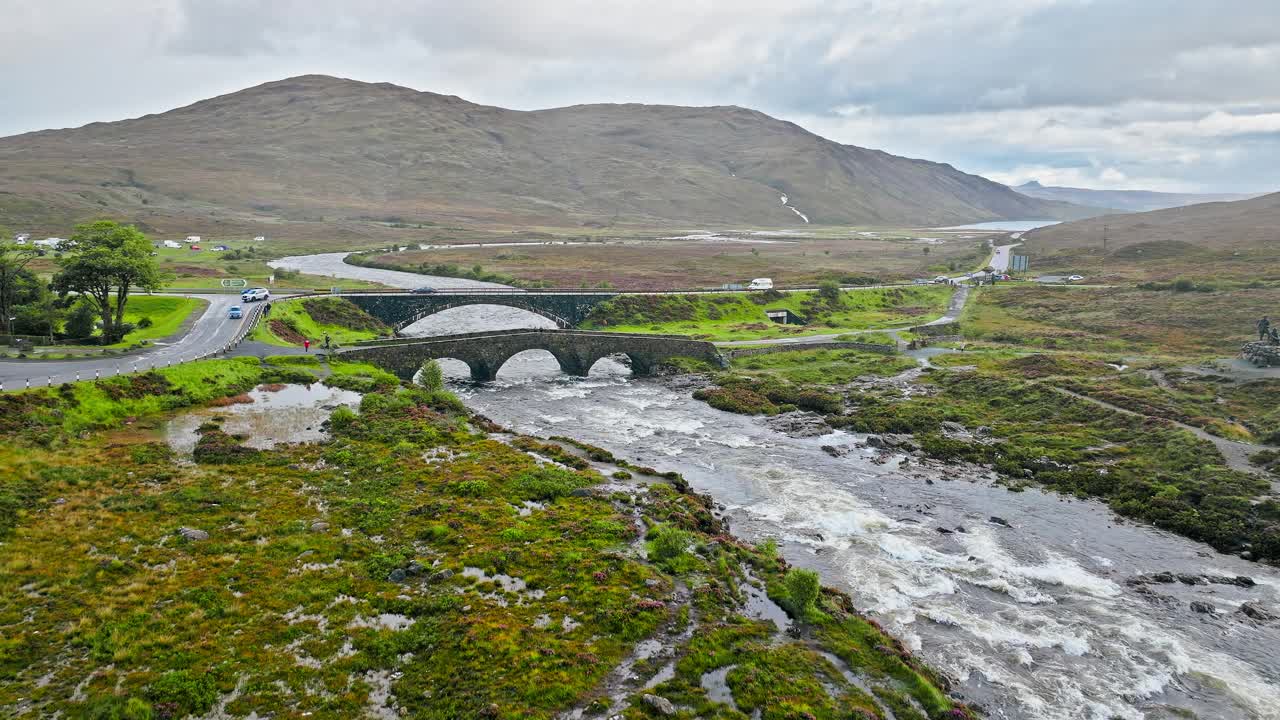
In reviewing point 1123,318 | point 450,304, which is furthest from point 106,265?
point 1123,318

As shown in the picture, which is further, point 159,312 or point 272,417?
point 159,312

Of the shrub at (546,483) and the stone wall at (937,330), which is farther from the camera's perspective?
the stone wall at (937,330)

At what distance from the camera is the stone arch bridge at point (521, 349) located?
76750 mm

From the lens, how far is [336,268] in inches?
6880

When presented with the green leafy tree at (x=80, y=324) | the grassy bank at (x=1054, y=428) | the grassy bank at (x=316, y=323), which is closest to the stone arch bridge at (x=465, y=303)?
the grassy bank at (x=316, y=323)

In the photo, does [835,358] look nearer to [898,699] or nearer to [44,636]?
[898,699]

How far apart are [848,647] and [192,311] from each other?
286ft

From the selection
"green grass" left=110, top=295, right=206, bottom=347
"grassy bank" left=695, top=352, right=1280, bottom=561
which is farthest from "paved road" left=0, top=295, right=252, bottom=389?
"grassy bank" left=695, top=352, right=1280, bottom=561

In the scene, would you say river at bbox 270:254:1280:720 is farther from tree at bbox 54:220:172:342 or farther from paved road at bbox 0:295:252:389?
tree at bbox 54:220:172:342

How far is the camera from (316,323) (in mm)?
92562

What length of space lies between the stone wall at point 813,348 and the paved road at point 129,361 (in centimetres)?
6162

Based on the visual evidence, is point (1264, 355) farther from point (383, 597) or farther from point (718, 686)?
point (383, 597)

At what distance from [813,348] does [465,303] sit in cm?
5182

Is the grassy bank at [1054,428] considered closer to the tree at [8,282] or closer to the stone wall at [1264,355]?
the stone wall at [1264,355]
